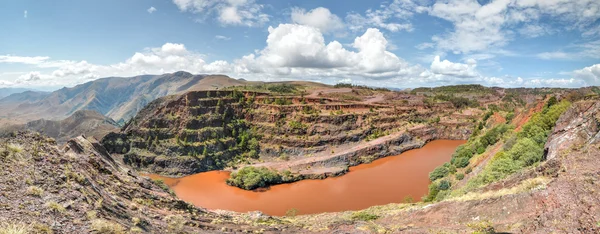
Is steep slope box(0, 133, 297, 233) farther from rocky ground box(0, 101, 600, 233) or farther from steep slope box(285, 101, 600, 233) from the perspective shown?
steep slope box(285, 101, 600, 233)

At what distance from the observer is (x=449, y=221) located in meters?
13.2

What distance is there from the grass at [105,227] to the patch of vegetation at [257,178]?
3131 cm

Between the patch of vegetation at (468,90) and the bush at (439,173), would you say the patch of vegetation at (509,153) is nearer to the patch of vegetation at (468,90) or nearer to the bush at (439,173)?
the bush at (439,173)

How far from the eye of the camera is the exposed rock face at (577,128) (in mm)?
17125

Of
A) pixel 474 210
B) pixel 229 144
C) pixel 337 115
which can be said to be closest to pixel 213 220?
pixel 474 210

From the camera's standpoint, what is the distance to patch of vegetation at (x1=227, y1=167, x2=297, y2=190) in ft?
128

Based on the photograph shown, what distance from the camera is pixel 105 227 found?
7.62 metres

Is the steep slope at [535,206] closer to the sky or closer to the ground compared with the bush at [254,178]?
closer to the sky

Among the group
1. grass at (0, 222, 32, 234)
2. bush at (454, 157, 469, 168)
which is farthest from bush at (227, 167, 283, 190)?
grass at (0, 222, 32, 234)

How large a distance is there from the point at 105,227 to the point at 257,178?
31791mm

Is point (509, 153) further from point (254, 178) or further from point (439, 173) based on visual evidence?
point (254, 178)

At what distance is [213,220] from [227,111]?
141ft

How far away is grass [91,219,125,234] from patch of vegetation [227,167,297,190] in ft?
103

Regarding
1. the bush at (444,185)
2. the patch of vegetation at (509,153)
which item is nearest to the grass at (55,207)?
the patch of vegetation at (509,153)
